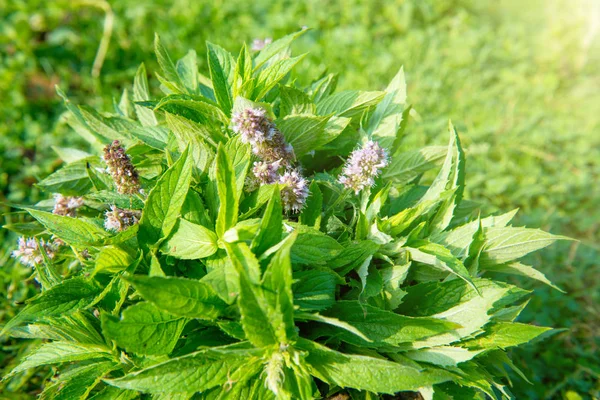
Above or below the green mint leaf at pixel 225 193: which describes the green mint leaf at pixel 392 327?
below

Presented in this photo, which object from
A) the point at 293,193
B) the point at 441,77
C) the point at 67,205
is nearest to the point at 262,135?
the point at 293,193

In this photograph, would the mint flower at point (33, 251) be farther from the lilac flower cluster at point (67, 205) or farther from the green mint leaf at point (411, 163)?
the green mint leaf at point (411, 163)

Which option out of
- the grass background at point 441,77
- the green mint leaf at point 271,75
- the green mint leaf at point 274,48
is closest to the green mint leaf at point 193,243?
the green mint leaf at point 271,75

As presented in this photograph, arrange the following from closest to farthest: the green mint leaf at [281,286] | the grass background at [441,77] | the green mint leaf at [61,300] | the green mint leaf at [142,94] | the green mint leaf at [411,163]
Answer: the green mint leaf at [281,286] < the green mint leaf at [61,300] < the green mint leaf at [411,163] < the green mint leaf at [142,94] < the grass background at [441,77]

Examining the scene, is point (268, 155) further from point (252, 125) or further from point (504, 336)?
point (504, 336)

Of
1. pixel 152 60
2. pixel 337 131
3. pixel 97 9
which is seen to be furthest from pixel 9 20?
pixel 337 131

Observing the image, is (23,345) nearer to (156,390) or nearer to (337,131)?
(156,390)

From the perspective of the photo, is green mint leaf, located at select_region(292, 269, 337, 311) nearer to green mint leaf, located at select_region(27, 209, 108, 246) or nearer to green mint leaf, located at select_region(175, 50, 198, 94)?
green mint leaf, located at select_region(27, 209, 108, 246)
